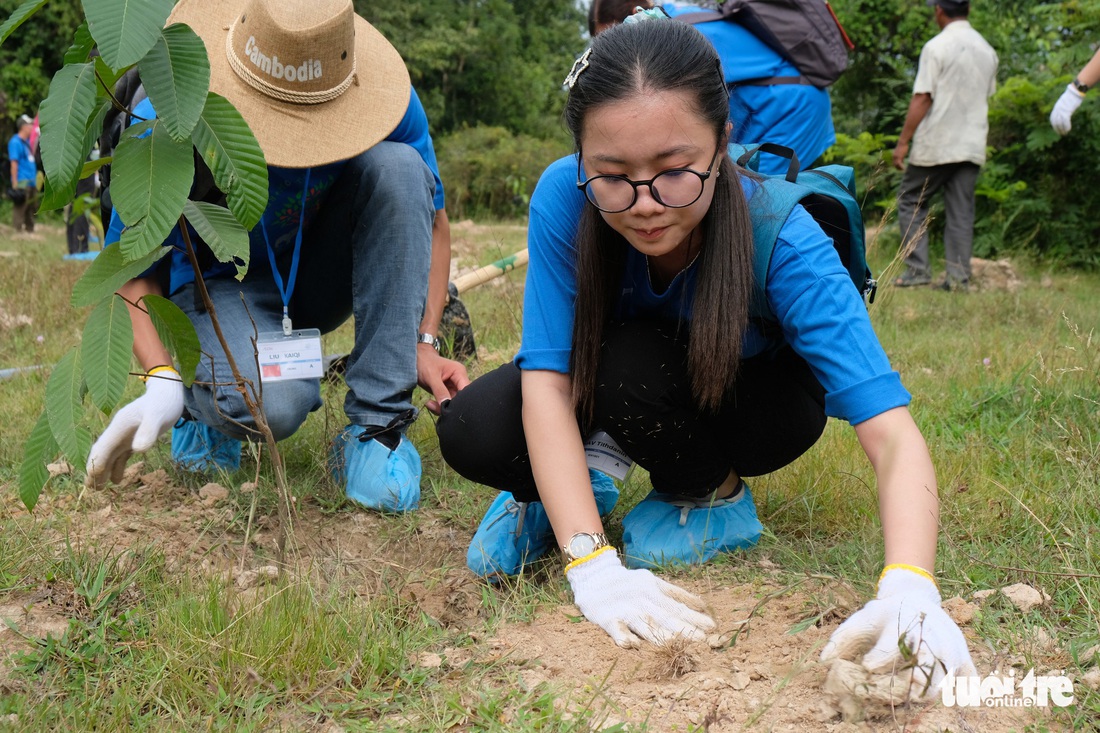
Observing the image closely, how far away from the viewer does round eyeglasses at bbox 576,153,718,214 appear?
1.71 metres

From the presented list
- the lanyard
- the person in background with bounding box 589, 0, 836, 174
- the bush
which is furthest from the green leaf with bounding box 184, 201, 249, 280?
the bush

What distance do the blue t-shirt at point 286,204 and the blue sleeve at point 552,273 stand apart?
29.4 inches

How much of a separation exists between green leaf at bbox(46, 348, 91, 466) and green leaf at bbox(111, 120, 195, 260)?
25 cm

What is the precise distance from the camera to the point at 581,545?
1838 millimetres

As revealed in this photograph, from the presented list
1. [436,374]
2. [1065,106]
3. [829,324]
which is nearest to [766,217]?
[829,324]

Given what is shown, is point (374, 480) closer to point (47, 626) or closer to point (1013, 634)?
point (47, 626)

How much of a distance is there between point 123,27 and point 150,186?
235 mm

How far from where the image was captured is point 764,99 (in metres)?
3.50

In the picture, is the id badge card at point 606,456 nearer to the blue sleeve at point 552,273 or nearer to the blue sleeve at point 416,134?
the blue sleeve at point 552,273

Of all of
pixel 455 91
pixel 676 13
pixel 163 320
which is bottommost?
pixel 455 91

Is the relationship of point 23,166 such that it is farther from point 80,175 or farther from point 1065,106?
point 80,175

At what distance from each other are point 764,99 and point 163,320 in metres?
2.46

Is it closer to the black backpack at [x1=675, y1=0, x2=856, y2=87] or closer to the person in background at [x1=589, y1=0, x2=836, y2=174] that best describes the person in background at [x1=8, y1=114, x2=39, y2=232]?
the person in background at [x1=589, y1=0, x2=836, y2=174]

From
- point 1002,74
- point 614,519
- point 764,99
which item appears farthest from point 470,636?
point 1002,74
